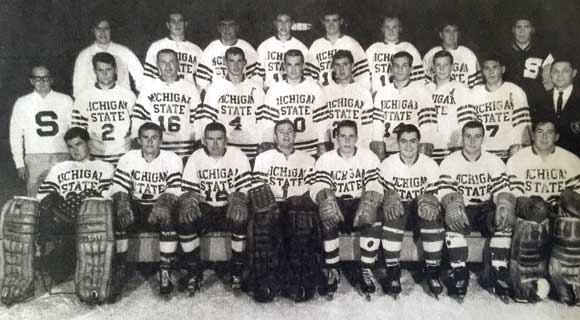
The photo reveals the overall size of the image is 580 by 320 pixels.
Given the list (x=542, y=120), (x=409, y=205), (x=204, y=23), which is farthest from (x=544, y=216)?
(x=204, y=23)

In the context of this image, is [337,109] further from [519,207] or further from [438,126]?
[519,207]

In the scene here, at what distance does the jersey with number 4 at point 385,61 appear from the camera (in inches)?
90.7

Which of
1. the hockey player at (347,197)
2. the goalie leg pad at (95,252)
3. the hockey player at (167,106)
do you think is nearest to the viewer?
the goalie leg pad at (95,252)

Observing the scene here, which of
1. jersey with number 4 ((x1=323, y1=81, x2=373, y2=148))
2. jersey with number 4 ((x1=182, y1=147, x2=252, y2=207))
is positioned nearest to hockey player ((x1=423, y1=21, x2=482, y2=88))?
jersey with number 4 ((x1=323, y1=81, x2=373, y2=148))

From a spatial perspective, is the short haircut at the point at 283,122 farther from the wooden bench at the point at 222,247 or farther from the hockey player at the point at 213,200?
the wooden bench at the point at 222,247

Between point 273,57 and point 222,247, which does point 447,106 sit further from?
point 222,247

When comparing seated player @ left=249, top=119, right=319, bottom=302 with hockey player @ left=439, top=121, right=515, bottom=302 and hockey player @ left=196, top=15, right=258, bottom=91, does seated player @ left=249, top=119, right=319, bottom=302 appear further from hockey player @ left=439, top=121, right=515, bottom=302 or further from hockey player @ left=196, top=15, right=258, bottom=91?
hockey player @ left=439, top=121, right=515, bottom=302

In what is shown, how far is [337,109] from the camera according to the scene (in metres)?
2.25

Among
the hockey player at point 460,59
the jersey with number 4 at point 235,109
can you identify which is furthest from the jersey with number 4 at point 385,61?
the jersey with number 4 at point 235,109

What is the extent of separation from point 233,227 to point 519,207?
3.97 ft

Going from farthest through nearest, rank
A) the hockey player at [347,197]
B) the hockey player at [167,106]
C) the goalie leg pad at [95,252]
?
1. the hockey player at [167,106]
2. the hockey player at [347,197]
3. the goalie leg pad at [95,252]

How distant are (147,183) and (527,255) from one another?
64.1 inches

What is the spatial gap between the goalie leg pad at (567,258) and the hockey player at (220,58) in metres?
1.47

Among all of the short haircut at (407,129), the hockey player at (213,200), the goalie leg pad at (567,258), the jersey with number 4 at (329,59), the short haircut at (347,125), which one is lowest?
the goalie leg pad at (567,258)
